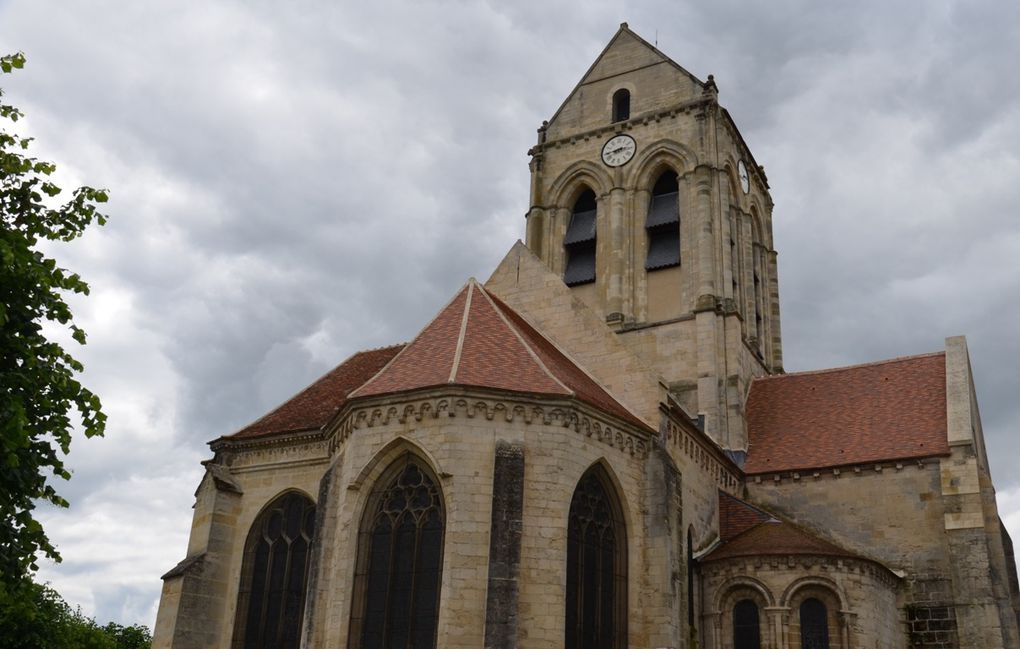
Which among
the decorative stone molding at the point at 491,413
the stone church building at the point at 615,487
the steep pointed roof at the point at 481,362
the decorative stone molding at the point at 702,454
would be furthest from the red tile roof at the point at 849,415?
the decorative stone molding at the point at 491,413

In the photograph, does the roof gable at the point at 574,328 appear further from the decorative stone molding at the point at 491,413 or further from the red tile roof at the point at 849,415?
the red tile roof at the point at 849,415

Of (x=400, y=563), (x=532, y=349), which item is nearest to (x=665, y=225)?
(x=532, y=349)

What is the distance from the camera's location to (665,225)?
97.9 ft

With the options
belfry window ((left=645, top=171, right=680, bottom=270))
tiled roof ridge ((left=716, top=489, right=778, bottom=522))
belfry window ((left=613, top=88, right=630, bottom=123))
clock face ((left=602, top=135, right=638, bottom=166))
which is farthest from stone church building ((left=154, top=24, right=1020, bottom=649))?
belfry window ((left=613, top=88, right=630, bottom=123))

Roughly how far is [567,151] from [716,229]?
20.0 feet

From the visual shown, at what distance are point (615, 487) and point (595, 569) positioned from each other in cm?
148

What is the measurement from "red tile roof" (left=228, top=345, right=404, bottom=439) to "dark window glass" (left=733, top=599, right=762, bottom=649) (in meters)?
8.75

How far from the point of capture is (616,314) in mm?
28234

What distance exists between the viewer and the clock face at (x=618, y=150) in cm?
3092

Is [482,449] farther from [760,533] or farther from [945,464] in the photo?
[945,464]

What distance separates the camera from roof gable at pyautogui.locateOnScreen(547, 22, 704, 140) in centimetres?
3108

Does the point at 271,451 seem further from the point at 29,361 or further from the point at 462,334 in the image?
the point at 29,361

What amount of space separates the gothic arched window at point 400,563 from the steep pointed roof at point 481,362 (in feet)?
5.16

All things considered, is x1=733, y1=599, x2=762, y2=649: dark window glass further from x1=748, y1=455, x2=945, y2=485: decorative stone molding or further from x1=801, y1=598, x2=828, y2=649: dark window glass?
x1=748, y1=455, x2=945, y2=485: decorative stone molding
